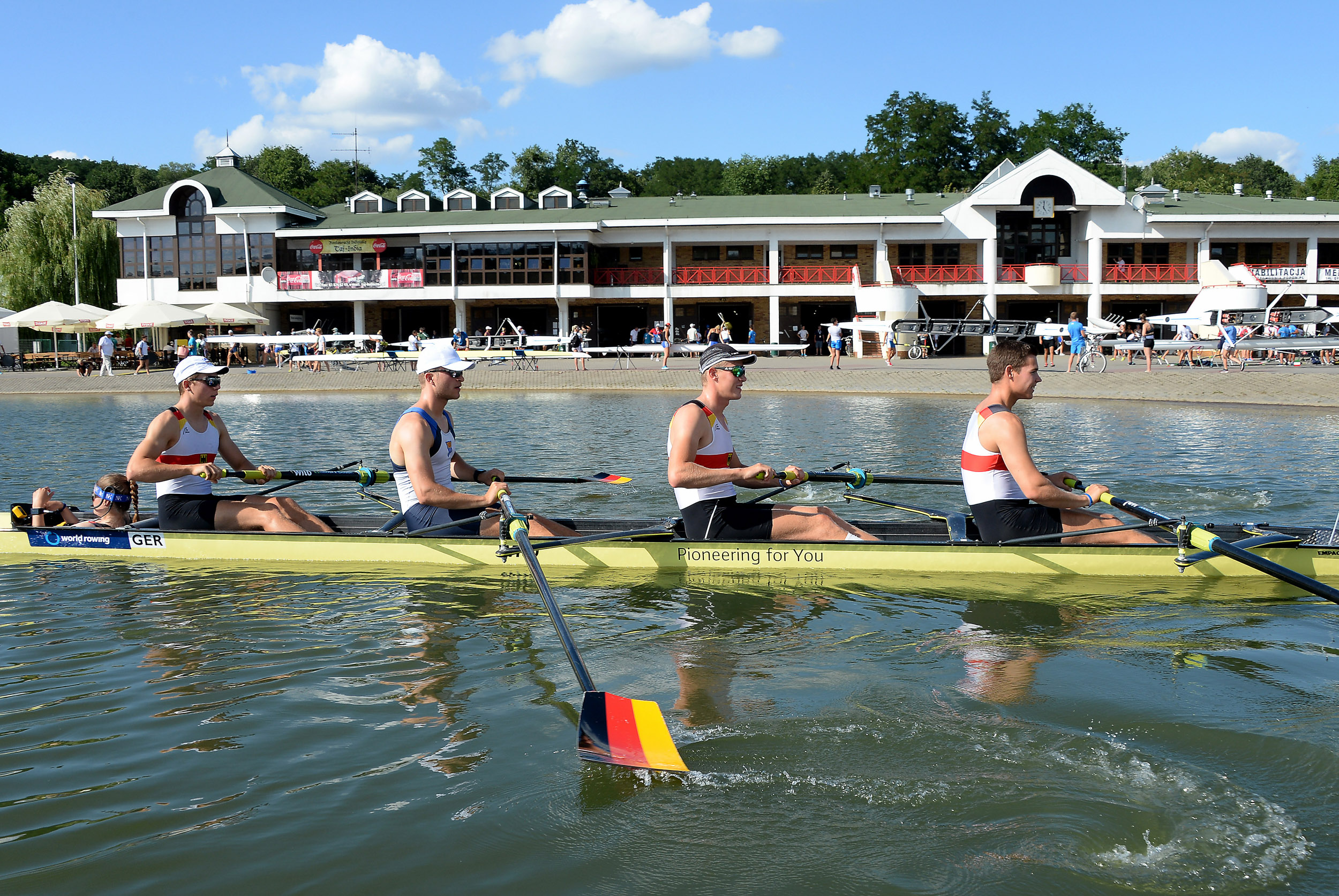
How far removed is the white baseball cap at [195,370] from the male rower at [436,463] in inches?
62.9

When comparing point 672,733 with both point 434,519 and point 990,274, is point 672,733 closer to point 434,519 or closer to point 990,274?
point 434,519

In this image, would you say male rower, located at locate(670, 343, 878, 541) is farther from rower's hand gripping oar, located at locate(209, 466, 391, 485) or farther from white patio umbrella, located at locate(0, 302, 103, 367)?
white patio umbrella, located at locate(0, 302, 103, 367)

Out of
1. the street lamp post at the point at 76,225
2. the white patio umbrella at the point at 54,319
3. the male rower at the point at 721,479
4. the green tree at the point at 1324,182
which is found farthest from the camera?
the green tree at the point at 1324,182

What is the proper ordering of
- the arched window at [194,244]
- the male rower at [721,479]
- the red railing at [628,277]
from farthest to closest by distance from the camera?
the arched window at [194,244] < the red railing at [628,277] < the male rower at [721,479]

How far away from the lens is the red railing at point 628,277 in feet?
161

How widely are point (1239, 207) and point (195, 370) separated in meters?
52.6

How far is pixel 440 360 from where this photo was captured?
770 centimetres

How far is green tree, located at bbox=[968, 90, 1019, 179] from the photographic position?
74.2 m

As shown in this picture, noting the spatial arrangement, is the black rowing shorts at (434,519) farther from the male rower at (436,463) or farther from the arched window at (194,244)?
the arched window at (194,244)

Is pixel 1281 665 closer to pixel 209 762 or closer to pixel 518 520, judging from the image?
pixel 518 520

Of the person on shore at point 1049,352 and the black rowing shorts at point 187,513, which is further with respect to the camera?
the person on shore at point 1049,352

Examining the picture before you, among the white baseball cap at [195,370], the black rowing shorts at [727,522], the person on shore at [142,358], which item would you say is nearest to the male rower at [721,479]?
the black rowing shorts at [727,522]

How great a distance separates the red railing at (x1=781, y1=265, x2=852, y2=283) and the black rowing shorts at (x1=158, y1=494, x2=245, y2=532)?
136 feet

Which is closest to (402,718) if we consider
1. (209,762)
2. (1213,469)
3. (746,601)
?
(209,762)
